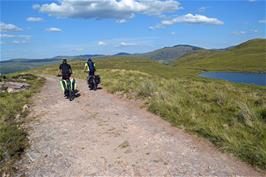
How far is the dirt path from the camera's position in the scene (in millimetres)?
7867

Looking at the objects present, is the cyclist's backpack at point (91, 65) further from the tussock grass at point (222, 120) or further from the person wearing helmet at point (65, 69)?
the tussock grass at point (222, 120)

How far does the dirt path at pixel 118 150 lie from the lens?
7.87 metres

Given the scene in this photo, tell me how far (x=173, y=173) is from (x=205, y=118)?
4.52 meters

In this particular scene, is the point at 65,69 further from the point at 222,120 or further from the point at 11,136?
the point at 222,120

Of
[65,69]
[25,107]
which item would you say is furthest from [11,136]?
[65,69]

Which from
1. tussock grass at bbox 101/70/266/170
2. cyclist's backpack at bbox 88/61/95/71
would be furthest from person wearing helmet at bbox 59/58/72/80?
tussock grass at bbox 101/70/266/170

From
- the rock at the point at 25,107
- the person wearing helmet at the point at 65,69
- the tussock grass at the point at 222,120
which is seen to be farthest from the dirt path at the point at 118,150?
the person wearing helmet at the point at 65,69

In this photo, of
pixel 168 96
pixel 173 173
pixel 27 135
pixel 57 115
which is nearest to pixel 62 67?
pixel 57 115

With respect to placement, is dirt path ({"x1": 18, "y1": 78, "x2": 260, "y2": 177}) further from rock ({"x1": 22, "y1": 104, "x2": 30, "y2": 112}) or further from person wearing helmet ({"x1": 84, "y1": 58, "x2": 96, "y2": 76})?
person wearing helmet ({"x1": 84, "y1": 58, "x2": 96, "y2": 76})

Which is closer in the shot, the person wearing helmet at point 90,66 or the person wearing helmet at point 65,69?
the person wearing helmet at point 65,69

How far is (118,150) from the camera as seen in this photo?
9.28 m

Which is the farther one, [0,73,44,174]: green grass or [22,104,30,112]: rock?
[22,104,30,112]: rock

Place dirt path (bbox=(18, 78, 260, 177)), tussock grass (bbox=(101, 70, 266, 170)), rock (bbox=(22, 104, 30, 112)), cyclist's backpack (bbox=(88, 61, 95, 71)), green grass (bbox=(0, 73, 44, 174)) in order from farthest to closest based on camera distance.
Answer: cyclist's backpack (bbox=(88, 61, 95, 71)) → rock (bbox=(22, 104, 30, 112)) → green grass (bbox=(0, 73, 44, 174)) → tussock grass (bbox=(101, 70, 266, 170)) → dirt path (bbox=(18, 78, 260, 177))

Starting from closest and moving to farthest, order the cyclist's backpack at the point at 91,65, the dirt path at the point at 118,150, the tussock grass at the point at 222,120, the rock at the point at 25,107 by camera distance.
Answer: the dirt path at the point at 118,150 < the tussock grass at the point at 222,120 < the rock at the point at 25,107 < the cyclist's backpack at the point at 91,65
